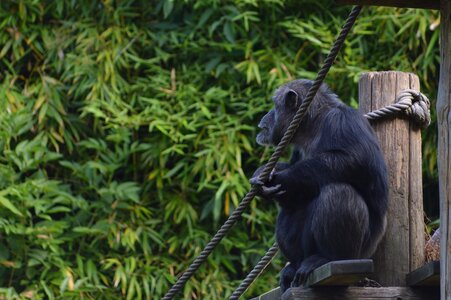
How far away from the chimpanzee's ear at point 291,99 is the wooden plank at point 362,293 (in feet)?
4.90

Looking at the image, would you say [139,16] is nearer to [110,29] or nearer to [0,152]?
[110,29]

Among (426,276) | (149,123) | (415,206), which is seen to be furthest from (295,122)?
(149,123)

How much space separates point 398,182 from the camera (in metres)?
5.43

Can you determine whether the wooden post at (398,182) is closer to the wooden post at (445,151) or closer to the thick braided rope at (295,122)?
the thick braided rope at (295,122)

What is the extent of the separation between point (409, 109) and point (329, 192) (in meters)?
0.62

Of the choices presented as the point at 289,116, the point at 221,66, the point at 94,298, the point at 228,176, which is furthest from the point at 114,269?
the point at 289,116

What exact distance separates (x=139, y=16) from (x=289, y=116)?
13.2 feet

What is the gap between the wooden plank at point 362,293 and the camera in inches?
195

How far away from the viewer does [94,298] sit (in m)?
8.61

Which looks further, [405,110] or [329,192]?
[405,110]

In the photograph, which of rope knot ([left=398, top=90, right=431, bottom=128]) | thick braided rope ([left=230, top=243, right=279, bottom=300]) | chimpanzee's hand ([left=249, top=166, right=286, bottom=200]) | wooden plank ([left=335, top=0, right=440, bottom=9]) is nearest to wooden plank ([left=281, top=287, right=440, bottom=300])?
thick braided rope ([left=230, top=243, right=279, bottom=300])

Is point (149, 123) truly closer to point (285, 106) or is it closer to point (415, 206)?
point (285, 106)

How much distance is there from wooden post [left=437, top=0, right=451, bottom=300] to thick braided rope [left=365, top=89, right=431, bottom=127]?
2.98 ft

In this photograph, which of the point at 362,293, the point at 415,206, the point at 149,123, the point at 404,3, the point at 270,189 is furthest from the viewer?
the point at 149,123
